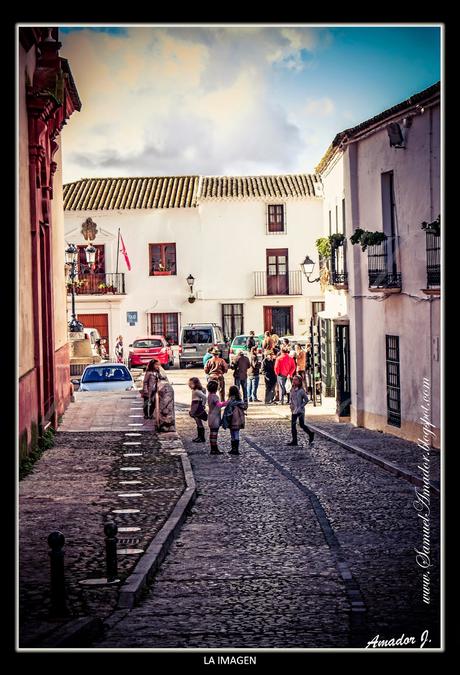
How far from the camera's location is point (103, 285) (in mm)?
41250

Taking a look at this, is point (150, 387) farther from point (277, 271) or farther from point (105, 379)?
point (277, 271)

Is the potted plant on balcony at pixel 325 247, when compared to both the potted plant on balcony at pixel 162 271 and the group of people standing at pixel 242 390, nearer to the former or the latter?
the group of people standing at pixel 242 390

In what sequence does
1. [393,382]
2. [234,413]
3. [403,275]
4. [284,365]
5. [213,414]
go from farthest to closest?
[284,365] → [393,382] → [403,275] → [213,414] → [234,413]

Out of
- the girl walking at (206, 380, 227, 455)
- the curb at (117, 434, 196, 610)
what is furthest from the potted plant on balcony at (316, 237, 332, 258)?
the curb at (117, 434, 196, 610)

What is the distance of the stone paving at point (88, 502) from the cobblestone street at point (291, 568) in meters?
0.36

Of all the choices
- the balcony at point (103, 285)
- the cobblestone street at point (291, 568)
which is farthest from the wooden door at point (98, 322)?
the cobblestone street at point (291, 568)

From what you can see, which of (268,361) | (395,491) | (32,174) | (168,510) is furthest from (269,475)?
(268,361)

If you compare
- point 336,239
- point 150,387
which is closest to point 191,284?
point 336,239

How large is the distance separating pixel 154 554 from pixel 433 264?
8152 mm

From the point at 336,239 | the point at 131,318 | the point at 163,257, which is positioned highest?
the point at 163,257

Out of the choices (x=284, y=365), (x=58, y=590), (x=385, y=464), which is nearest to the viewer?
(x=58, y=590)

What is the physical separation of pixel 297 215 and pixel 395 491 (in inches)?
1225

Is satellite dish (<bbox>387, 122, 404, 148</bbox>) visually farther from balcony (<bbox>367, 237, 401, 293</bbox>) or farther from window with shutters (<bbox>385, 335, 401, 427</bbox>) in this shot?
window with shutters (<bbox>385, 335, 401, 427</bbox>)
